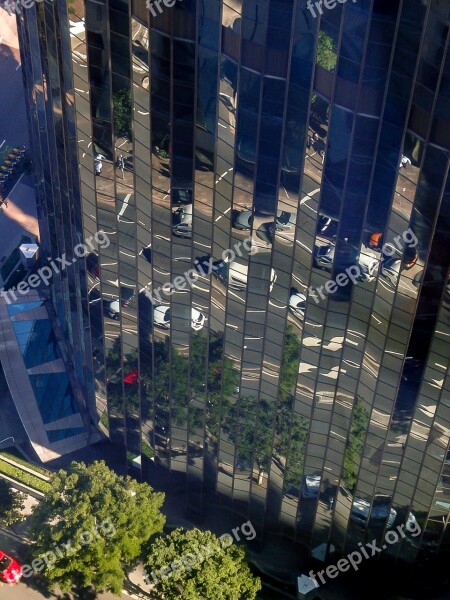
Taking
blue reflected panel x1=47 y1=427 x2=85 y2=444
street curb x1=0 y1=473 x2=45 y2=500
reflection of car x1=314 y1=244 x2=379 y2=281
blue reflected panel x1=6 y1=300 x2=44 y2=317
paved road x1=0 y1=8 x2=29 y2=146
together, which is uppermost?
reflection of car x1=314 y1=244 x2=379 y2=281

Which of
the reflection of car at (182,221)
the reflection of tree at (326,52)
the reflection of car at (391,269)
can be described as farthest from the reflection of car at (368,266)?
the reflection of car at (182,221)

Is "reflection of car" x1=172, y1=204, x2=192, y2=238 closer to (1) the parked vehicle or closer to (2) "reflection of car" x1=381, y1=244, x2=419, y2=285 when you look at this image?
(1) the parked vehicle

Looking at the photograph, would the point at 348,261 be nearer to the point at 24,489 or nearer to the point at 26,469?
the point at 26,469

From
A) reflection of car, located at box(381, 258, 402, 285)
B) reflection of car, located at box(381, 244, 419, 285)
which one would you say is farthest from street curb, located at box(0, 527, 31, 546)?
reflection of car, located at box(381, 244, 419, 285)

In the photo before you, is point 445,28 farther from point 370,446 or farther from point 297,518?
point 297,518

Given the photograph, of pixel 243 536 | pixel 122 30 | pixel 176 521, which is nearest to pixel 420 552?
pixel 243 536

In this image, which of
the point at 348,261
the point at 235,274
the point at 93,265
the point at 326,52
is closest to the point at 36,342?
the point at 93,265

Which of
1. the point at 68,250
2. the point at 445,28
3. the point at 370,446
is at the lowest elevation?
the point at 370,446
